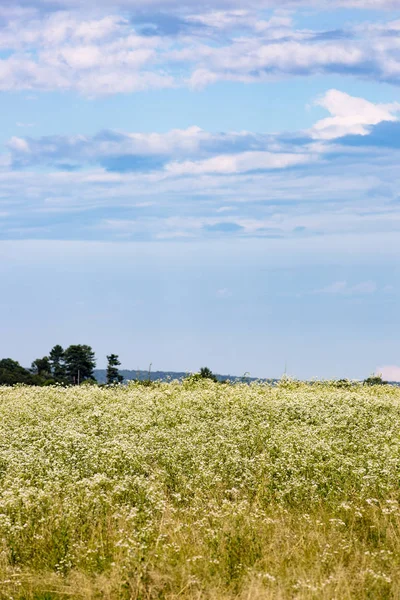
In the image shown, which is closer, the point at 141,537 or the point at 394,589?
the point at 394,589

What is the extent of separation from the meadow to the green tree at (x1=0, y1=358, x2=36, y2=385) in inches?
1261

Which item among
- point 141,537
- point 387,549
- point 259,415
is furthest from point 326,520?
point 259,415

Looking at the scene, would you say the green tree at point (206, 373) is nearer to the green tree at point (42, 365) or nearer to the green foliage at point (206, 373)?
the green foliage at point (206, 373)

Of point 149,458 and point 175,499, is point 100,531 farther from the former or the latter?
point 149,458

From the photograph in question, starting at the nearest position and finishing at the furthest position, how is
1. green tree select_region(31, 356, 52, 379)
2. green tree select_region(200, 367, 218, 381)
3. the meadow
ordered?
the meadow → green tree select_region(200, 367, 218, 381) → green tree select_region(31, 356, 52, 379)

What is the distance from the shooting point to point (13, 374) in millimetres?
53938

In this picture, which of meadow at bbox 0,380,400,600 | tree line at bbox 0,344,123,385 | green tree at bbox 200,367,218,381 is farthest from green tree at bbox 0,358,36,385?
meadow at bbox 0,380,400,600

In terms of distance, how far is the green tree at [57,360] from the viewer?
5516cm

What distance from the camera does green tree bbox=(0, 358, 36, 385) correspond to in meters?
51.6

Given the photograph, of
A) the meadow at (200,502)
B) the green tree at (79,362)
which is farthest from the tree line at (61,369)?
the meadow at (200,502)

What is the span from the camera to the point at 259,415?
61.7 ft

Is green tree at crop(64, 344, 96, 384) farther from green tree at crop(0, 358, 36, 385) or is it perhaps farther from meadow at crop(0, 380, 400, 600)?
meadow at crop(0, 380, 400, 600)

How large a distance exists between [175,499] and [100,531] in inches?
104

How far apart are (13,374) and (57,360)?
488 centimetres
